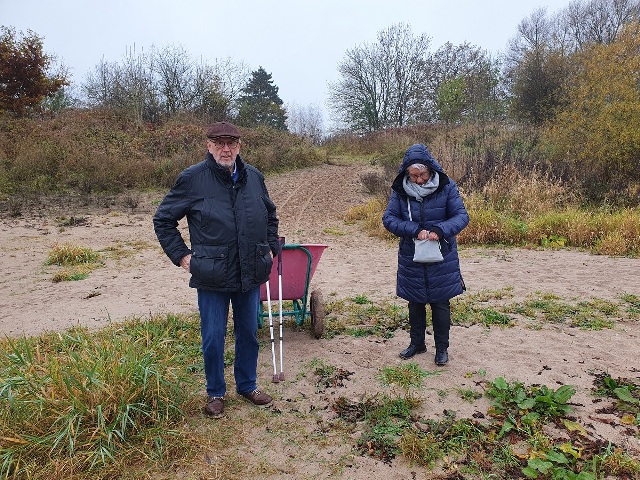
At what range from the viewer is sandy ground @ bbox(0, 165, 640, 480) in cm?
363

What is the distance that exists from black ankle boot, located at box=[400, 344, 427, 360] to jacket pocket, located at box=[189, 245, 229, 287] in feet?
6.04

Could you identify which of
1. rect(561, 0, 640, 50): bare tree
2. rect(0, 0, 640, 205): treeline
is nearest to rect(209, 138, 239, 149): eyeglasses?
rect(0, 0, 640, 205): treeline

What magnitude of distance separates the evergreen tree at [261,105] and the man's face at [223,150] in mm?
24523

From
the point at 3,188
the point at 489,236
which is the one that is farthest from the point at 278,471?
the point at 3,188

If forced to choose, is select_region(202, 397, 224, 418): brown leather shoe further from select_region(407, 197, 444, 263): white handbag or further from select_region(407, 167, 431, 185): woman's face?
select_region(407, 167, 431, 185): woman's face

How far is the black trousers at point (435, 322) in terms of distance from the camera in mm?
3887

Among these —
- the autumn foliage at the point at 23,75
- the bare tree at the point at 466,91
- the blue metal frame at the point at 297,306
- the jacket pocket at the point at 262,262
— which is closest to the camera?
the jacket pocket at the point at 262,262

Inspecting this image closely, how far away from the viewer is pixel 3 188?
13.7 metres

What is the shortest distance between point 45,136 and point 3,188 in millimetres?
3754

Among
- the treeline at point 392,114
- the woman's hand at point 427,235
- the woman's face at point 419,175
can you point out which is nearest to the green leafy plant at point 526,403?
the woman's hand at point 427,235

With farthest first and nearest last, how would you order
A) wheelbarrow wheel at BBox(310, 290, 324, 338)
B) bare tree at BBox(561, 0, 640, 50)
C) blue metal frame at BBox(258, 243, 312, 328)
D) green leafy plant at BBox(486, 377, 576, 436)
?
bare tree at BBox(561, 0, 640, 50)
wheelbarrow wheel at BBox(310, 290, 324, 338)
blue metal frame at BBox(258, 243, 312, 328)
green leafy plant at BBox(486, 377, 576, 436)

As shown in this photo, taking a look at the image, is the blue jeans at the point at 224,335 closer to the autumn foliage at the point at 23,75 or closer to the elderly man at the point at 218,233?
the elderly man at the point at 218,233

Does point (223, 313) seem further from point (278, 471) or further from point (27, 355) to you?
point (27, 355)

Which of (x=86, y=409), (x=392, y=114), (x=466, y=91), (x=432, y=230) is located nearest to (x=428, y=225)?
(x=432, y=230)
